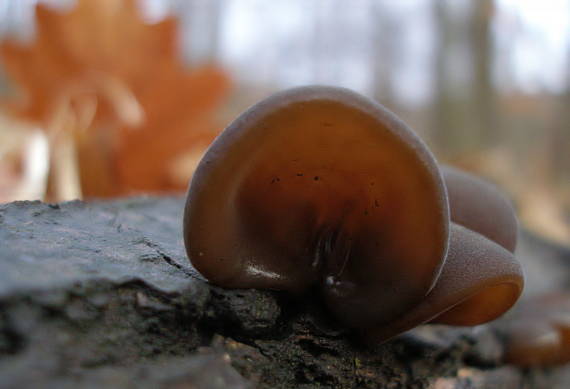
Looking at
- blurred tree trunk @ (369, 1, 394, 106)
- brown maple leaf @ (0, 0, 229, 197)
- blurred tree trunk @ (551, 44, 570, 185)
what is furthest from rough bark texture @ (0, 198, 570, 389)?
blurred tree trunk @ (369, 1, 394, 106)

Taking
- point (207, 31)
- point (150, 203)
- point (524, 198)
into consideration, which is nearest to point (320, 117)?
point (150, 203)

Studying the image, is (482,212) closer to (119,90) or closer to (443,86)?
(119,90)

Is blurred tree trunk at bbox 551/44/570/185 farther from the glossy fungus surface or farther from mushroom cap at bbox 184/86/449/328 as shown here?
mushroom cap at bbox 184/86/449/328

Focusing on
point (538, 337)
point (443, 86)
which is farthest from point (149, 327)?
point (443, 86)

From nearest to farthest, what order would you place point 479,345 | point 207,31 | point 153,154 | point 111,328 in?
point 111,328 → point 479,345 → point 153,154 → point 207,31

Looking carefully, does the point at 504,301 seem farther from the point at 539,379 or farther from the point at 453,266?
the point at 539,379

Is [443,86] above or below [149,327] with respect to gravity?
below
